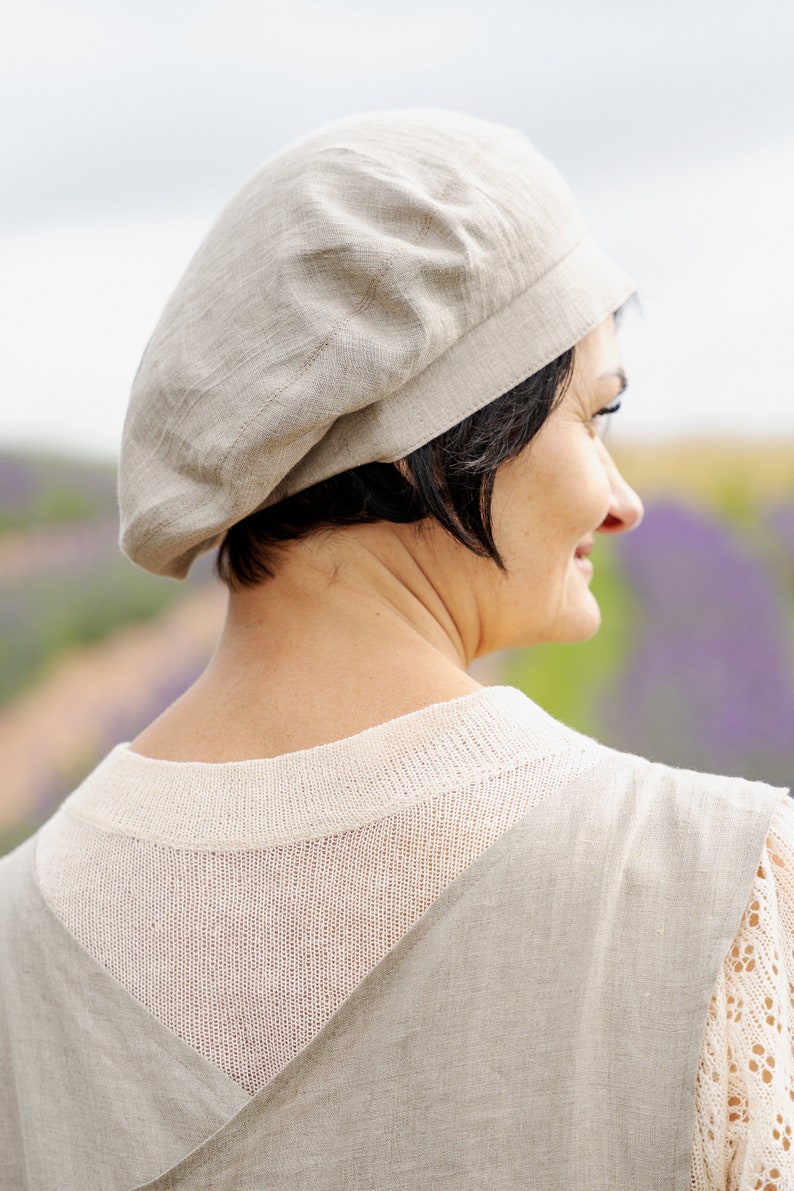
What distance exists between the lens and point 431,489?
0.94m

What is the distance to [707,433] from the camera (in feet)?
7.91

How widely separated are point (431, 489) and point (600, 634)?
5.51ft

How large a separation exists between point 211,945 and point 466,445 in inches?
17.2

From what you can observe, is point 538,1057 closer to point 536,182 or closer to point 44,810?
point 536,182

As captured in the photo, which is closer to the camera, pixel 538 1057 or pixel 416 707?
pixel 538 1057

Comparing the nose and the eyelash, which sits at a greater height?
the eyelash

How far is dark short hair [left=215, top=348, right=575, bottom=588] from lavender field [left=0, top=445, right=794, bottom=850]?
1420 millimetres

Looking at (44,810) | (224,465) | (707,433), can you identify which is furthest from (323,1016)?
(44,810)

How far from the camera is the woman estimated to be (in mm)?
748

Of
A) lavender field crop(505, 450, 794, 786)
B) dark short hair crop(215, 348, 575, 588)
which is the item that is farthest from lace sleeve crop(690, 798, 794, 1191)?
lavender field crop(505, 450, 794, 786)

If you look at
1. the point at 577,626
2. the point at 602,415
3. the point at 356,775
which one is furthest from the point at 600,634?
the point at 356,775

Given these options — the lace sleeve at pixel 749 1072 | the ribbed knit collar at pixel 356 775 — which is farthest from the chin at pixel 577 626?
the lace sleeve at pixel 749 1072

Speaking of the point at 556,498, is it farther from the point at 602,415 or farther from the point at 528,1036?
the point at 528,1036

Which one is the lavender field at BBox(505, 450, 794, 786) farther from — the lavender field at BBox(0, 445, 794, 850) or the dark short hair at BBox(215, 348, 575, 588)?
the dark short hair at BBox(215, 348, 575, 588)
